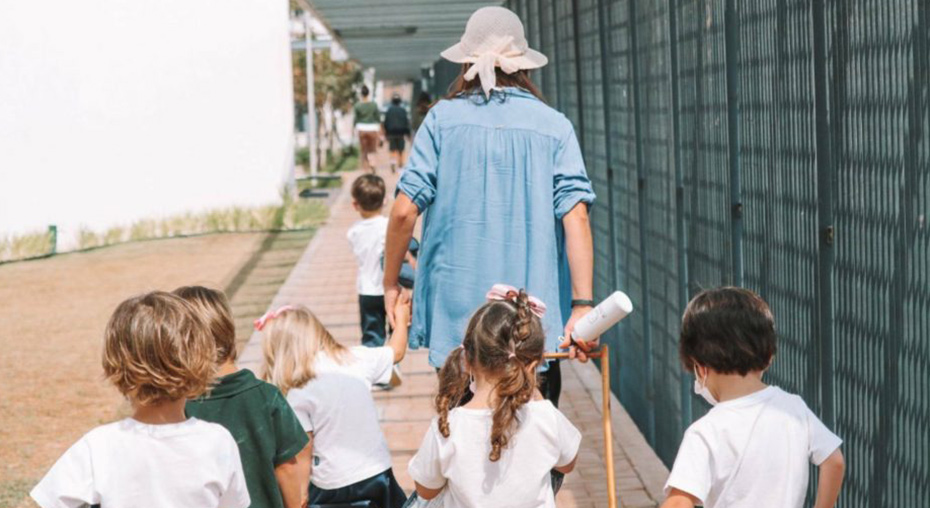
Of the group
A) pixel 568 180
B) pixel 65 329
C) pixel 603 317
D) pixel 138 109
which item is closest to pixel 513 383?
pixel 603 317

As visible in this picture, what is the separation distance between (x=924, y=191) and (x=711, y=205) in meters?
2.20

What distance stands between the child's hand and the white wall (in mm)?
14093

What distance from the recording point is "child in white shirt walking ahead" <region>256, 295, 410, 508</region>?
4.70 meters

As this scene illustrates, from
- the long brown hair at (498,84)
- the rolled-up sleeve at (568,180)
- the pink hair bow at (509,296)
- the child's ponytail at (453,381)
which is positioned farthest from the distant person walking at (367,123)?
the child's ponytail at (453,381)

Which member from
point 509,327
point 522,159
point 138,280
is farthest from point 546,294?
point 138,280

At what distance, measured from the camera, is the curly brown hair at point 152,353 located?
319cm

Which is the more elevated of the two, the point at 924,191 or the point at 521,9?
the point at 521,9

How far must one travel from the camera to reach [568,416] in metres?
7.73

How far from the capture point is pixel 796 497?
3227 millimetres

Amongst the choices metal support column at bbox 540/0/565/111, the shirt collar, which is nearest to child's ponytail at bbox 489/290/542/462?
the shirt collar

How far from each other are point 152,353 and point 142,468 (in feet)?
0.86

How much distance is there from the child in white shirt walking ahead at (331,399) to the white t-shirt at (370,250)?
281 cm

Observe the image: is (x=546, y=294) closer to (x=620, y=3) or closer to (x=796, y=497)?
(x=796, y=497)

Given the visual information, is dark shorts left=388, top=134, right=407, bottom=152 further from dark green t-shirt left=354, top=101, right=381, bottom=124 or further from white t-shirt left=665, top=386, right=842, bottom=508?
white t-shirt left=665, top=386, right=842, bottom=508
